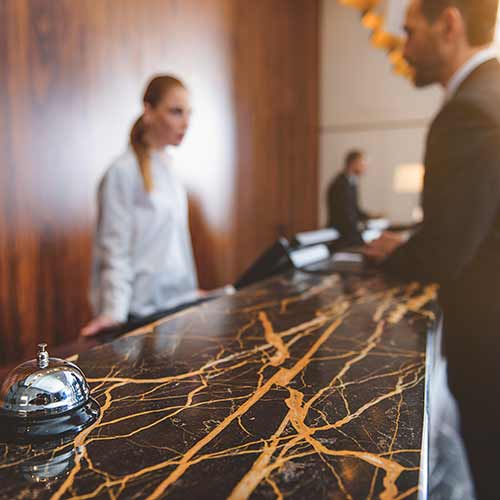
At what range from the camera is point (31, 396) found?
64 cm

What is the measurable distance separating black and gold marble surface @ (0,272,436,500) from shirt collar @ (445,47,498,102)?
78 centimetres

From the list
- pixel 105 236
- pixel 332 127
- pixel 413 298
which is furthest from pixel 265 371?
pixel 332 127

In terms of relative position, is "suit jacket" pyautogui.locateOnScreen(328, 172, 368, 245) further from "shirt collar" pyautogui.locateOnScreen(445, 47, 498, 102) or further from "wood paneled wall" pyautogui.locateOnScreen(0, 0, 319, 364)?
"shirt collar" pyautogui.locateOnScreen(445, 47, 498, 102)

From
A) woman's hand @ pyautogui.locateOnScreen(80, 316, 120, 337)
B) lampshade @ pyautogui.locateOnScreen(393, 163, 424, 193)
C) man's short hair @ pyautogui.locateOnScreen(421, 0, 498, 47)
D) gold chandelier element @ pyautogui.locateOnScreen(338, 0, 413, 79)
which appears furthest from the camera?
lampshade @ pyautogui.locateOnScreen(393, 163, 424, 193)

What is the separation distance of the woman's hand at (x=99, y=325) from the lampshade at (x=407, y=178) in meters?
6.67

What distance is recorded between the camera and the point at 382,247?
195 centimetres

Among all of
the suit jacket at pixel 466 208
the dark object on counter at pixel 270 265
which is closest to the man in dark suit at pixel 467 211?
the suit jacket at pixel 466 208

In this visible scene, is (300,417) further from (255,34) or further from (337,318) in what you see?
(255,34)

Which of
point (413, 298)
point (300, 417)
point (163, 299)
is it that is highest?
point (300, 417)

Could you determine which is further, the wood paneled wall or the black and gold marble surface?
the wood paneled wall

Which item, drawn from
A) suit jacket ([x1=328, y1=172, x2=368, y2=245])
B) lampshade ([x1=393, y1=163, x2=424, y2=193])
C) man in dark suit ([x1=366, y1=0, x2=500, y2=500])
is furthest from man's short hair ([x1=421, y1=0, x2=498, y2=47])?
lampshade ([x1=393, y1=163, x2=424, y2=193])

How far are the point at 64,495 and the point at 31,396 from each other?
0.59 ft

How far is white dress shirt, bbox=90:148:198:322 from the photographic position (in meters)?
1.88

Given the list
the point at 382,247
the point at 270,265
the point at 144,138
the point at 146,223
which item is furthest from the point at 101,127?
the point at 382,247
